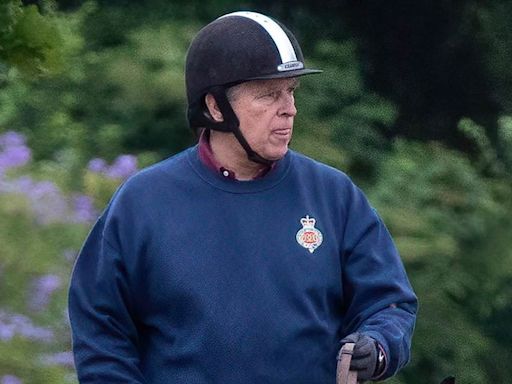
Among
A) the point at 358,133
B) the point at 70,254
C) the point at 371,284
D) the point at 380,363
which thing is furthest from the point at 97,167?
the point at 380,363

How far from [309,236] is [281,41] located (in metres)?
0.51

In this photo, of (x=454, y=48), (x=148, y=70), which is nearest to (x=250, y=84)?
(x=148, y=70)

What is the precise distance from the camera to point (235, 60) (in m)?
4.10

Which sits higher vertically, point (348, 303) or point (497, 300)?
point (348, 303)

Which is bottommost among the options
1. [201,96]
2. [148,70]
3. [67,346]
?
[67,346]

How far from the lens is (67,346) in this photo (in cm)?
648

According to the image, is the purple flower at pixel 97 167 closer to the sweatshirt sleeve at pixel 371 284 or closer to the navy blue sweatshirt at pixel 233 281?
the navy blue sweatshirt at pixel 233 281

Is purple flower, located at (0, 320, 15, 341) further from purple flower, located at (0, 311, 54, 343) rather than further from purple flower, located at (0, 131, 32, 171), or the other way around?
purple flower, located at (0, 131, 32, 171)

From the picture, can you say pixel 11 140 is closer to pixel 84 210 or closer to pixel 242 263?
pixel 84 210

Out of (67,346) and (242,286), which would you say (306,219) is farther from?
(67,346)

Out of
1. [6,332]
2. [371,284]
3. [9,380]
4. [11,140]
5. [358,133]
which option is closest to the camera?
[371,284]

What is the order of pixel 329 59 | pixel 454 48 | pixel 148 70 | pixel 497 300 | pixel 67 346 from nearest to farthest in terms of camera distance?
pixel 67 346 < pixel 497 300 < pixel 148 70 < pixel 329 59 < pixel 454 48

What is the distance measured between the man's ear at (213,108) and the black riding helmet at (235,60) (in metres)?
0.01

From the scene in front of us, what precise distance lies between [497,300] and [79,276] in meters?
4.53
